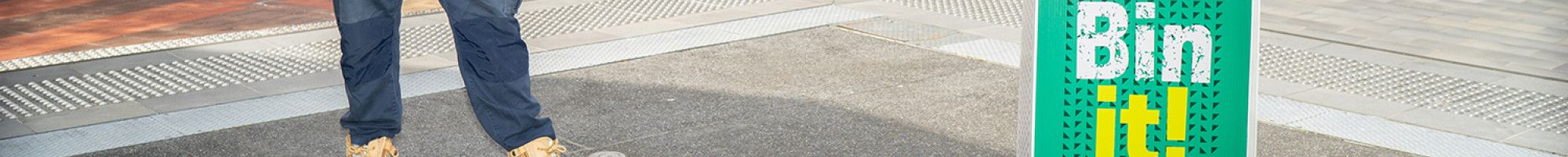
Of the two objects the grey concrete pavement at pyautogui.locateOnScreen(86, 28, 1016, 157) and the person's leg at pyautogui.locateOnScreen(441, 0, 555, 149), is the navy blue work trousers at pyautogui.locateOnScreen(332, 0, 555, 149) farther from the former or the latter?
the grey concrete pavement at pyautogui.locateOnScreen(86, 28, 1016, 157)

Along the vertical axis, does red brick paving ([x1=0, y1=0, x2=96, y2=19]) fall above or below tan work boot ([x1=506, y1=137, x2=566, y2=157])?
below

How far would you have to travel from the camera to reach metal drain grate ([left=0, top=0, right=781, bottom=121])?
5.08m


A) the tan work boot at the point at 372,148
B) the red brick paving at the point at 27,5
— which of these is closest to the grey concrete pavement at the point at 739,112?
the tan work boot at the point at 372,148

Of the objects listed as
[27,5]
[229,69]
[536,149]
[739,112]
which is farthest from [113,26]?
[536,149]

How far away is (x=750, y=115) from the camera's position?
4.69 meters

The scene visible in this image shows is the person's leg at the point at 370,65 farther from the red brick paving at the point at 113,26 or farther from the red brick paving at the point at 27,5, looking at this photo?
the red brick paving at the point at 27,5

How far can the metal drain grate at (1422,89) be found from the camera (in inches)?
183

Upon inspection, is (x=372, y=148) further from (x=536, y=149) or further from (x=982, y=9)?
(x=982, y=9)

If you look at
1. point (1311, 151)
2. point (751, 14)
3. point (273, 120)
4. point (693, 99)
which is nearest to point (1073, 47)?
point (1311, 151)

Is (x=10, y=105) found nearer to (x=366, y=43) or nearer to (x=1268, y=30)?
(x=366, y=43)

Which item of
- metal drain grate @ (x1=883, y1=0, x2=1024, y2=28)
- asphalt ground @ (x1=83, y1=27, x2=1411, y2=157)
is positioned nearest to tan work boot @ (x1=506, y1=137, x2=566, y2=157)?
asphalt ground @ (x1=83, y1=27, x2=1411, y2=157)

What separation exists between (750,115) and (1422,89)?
2133 mm

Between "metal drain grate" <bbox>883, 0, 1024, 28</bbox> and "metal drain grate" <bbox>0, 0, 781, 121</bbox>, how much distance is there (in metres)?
0.94

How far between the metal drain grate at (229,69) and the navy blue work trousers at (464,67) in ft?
5.13
